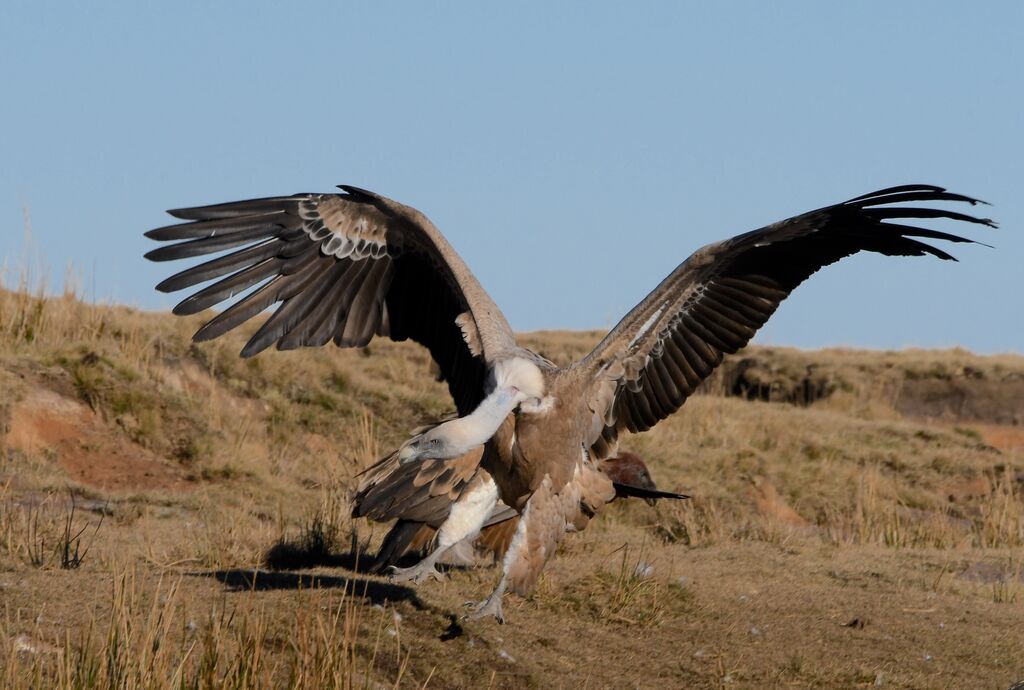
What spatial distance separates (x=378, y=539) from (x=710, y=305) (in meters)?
2.85

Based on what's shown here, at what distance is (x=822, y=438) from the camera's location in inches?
595

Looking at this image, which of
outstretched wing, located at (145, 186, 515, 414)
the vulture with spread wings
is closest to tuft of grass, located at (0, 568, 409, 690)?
the vulture with spread wings

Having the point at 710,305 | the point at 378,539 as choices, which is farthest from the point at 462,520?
the point at 378,539

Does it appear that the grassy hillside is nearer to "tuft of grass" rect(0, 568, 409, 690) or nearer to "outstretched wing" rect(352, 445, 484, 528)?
"tuft of grass" rect(0, 568, 409, 690)

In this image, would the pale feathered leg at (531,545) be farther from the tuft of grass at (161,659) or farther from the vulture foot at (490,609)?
the tuft of grass at (161,659)

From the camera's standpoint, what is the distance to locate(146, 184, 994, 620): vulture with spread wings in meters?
6.24

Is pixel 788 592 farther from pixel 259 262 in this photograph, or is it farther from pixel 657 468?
pixel 657 468

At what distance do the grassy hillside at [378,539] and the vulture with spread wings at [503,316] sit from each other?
1.94ft

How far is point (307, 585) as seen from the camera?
6473 mm

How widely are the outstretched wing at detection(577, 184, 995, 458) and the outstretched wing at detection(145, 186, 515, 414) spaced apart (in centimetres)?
66

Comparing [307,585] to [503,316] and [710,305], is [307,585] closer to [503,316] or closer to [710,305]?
[503,316]

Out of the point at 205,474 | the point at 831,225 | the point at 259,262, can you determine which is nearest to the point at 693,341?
the point at 831,225

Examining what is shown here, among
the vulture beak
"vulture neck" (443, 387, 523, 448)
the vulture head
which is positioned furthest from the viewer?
the vulture head

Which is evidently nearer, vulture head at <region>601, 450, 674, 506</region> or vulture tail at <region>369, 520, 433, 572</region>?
vulture tail at <region>369, 520, 433, 572</region>
